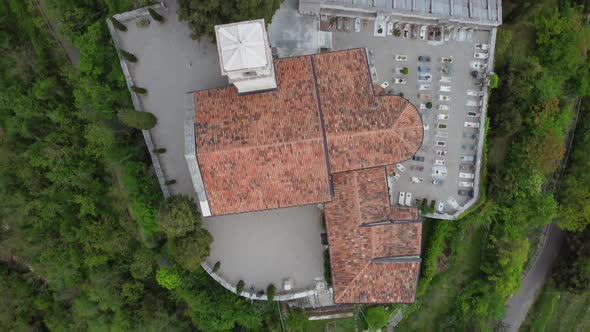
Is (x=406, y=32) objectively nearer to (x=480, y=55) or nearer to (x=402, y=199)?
(x=480, y=55)

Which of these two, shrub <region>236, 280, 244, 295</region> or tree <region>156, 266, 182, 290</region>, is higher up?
tree <region>156, 266, 182, 290</region>

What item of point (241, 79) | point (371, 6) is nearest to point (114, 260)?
point (241, 79)

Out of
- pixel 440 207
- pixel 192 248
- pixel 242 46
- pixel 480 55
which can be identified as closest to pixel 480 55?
pixel 480 55

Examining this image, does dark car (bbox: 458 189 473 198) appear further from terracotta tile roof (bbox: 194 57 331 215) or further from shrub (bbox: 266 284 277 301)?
shrub (bbox: 266 284 277 301)

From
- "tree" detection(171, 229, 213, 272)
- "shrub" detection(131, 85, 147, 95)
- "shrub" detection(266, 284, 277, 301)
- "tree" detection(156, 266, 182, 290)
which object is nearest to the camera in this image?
"tree" detection(171, 229, 213, 272)

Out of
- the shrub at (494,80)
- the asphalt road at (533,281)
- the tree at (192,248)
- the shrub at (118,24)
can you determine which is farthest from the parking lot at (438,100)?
the shrub at (118,24)

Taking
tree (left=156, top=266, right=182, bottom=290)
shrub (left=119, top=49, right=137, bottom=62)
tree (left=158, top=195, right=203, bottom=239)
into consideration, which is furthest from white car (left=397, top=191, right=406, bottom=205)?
shrub (left=119, top=49, right=137, bottom=62)

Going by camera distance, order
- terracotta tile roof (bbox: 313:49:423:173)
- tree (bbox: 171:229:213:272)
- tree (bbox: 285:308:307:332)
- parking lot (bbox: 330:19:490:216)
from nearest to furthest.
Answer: terracotta tile roof (bbox: 313:49:423:173)
tree (bbox: 171:229:213:272)
tree (bbox: 285:308:307:332)
parking lot (bbox: 330:19:490:216)

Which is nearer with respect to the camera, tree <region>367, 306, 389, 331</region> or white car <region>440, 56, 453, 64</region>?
tree <region>367, 306, 389, 331</region>
